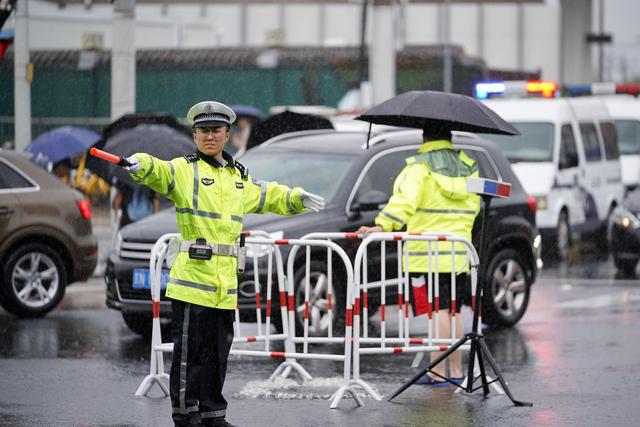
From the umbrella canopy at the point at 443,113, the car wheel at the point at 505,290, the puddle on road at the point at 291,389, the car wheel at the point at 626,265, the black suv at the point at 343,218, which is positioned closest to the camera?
the puddle on road at the point at 291,389

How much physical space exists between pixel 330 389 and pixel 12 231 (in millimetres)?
5001

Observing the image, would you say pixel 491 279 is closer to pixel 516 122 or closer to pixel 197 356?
pixel 197 356

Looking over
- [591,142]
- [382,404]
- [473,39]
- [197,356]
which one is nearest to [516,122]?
[591,142]

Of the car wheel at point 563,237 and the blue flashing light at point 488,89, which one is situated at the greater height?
the blue flashing light at point 488,89

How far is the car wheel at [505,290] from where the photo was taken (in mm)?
12961

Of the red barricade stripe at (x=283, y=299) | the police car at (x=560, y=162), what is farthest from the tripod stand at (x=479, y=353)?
the police car at (x=560, y=162)

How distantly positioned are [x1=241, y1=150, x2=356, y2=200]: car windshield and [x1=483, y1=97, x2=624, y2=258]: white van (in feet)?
26.1

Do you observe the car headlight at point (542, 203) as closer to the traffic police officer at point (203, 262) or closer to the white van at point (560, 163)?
the white van at point (560, 163)

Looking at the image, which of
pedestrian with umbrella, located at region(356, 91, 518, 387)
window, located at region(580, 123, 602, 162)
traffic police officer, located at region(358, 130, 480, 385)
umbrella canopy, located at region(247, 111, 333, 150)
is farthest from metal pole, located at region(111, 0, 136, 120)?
traffic police officer, located at region(358, 130, 480, 385)

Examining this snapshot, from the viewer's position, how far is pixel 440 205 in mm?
9617

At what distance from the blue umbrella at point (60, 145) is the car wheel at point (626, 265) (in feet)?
21.9

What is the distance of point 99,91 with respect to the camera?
38875 mm

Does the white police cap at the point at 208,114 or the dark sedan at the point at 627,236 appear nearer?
the white police cap at the point at 208,114

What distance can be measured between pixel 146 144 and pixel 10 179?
144cm
